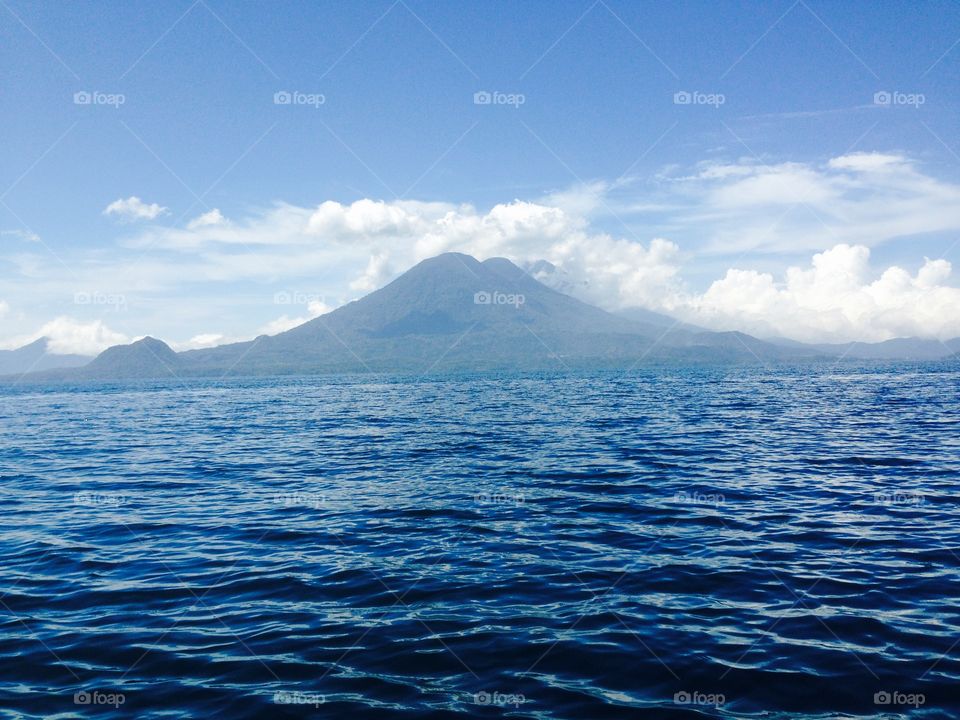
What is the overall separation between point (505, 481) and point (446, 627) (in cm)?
1372

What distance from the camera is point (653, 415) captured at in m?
50.3

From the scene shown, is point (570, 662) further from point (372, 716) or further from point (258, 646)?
point (258, 646)
